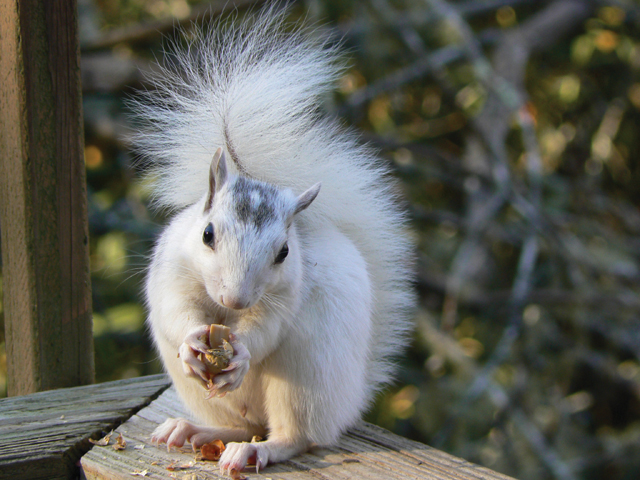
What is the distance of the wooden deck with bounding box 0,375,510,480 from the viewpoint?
101 centimetres

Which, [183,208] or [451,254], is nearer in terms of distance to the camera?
[183,208]

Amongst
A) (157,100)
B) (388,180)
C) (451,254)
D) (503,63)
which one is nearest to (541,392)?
(451,254)

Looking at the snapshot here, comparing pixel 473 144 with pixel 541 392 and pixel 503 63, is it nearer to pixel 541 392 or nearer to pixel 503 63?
pixel 503 63

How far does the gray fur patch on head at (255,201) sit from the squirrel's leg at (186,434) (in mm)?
388

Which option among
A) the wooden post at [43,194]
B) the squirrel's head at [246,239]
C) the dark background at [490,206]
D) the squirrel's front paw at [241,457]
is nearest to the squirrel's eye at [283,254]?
the squirrel's head at [246,239]

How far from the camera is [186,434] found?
1122mm

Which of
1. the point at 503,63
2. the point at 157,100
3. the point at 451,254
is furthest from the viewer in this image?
the point at 451,254

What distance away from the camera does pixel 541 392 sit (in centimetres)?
245

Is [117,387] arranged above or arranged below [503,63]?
below

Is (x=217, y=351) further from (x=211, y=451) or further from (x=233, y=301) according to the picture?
(x=211, y=451)

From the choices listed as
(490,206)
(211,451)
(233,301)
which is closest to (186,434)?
(211,451)

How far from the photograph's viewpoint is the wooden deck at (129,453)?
3.33ft

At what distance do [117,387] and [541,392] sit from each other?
170 centimetres

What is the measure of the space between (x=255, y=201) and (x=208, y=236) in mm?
95
